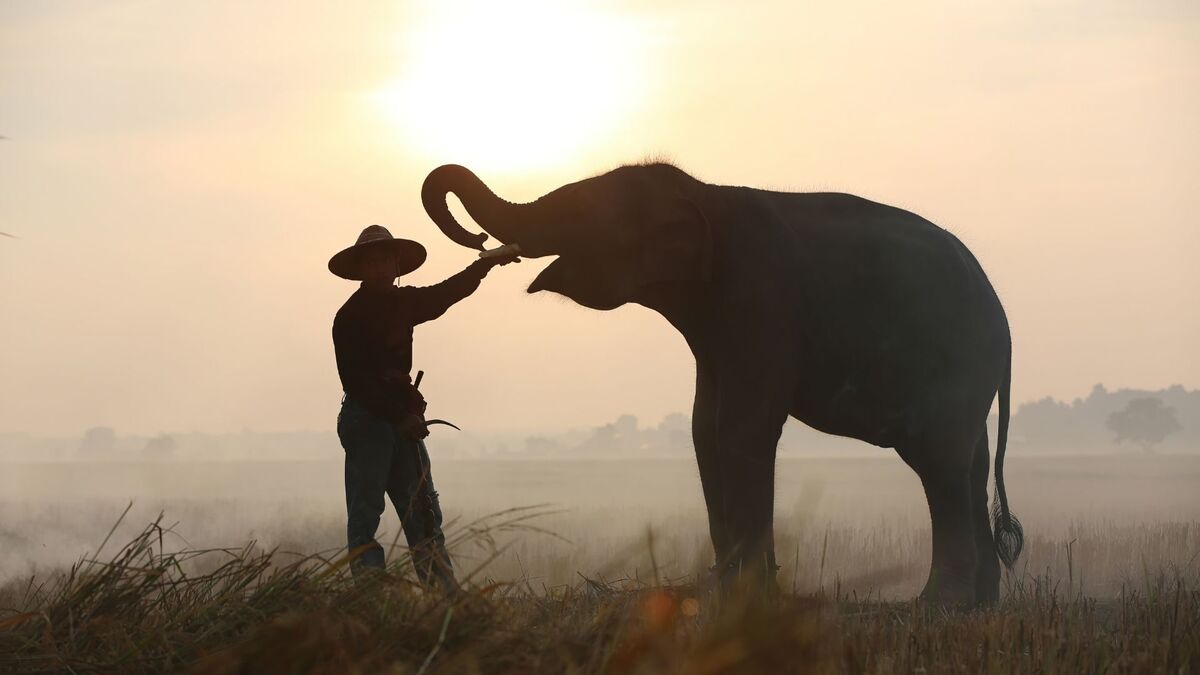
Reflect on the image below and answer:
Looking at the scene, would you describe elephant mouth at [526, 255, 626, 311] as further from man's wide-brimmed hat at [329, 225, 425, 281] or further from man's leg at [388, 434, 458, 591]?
man's leg at [388, 434, 458, 591]

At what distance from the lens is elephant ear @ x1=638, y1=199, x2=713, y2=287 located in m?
9.94

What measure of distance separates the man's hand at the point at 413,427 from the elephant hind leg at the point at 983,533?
456 cm

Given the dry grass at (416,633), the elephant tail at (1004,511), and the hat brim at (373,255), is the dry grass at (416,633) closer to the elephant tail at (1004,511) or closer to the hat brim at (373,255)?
the hat brim at (373,255)

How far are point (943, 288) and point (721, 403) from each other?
85.9 inches

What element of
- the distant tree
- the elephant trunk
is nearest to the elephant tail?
the elephant trunk

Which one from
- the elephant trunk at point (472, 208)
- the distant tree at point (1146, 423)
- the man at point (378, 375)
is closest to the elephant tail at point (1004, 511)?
the elephant trunk at point (472, 208)

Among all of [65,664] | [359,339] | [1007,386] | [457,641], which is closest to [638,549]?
[457,641]

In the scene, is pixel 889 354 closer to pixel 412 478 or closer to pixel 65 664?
pixel 412 478

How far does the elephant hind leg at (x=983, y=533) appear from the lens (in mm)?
11617

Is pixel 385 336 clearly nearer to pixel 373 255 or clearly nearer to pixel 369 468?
pixel 373 255

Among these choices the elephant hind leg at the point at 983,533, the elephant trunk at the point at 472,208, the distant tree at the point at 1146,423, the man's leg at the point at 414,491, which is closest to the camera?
the man's leg at the point at 414,491

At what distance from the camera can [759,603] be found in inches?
162

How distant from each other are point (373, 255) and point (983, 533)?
18.0 ft

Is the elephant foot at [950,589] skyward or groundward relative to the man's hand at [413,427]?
groundward
